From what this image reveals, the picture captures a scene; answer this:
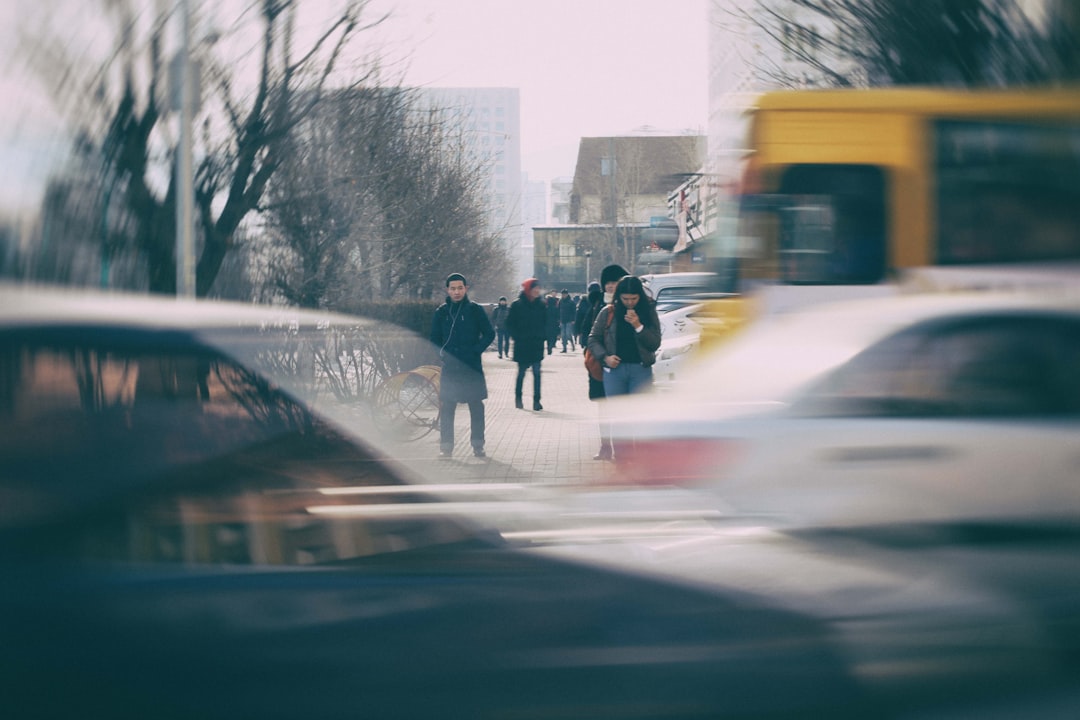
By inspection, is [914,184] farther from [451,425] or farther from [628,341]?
[451,425]

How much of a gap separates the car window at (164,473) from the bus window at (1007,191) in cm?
757

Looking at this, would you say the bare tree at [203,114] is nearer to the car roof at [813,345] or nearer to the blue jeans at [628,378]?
the blue jeans at [628,378]

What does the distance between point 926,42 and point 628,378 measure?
5.65 m

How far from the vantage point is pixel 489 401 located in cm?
1734

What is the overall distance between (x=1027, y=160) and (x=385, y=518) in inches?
330

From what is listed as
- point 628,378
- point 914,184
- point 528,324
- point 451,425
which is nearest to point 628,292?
point 628,378

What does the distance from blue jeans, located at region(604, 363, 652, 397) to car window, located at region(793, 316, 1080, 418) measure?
528 cm

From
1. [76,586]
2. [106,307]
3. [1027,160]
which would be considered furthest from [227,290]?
[76,586]

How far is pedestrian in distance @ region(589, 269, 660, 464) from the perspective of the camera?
9.59 meters

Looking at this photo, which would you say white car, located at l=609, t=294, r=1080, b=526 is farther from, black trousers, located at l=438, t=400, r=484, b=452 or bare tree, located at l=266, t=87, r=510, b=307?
bare tree, located at l=266, t=87, r=510, b=307

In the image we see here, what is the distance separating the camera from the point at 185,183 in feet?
32.0

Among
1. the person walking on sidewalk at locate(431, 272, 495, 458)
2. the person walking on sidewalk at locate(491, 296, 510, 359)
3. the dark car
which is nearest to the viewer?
the dark car

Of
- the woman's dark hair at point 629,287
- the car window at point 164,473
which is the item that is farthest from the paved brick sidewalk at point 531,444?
the car window at point 164,473

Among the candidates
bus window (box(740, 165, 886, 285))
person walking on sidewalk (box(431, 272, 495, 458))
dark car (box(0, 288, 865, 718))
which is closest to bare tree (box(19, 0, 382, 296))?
person walking on sidewalk (box(431, 272, 495, 458))
